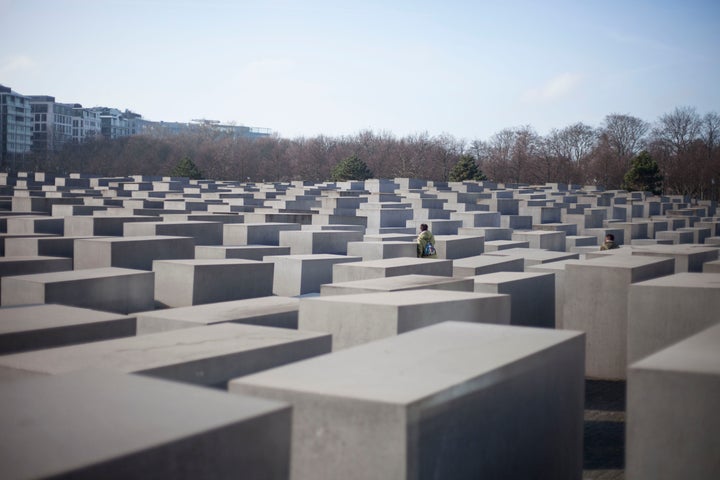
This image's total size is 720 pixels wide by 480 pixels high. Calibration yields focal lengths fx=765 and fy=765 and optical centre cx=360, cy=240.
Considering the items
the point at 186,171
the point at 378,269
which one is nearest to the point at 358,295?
the point at 378,269

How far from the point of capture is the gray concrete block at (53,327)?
217 inches

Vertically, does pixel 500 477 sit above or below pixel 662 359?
below

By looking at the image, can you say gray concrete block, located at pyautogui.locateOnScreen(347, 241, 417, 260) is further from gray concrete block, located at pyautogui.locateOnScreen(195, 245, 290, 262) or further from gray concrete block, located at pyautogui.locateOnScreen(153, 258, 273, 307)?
gray concrete block, located at pyautogui.locateOnScreen(153, 258, 273, 307)

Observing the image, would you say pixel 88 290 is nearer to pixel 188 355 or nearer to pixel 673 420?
pixel 188 355

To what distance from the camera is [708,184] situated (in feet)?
166

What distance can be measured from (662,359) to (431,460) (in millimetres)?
1370

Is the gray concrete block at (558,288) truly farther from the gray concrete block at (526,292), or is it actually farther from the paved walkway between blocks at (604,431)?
the paved walkway between blocks at (604,431)

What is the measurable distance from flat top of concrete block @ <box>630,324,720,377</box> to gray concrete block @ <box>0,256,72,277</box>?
26.8ft

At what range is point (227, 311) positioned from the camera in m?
7.10

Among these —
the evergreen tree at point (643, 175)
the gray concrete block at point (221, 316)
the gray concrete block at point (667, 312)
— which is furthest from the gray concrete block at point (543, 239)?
the evergreen tree at point (643, 175)

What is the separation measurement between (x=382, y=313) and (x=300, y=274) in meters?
4.85

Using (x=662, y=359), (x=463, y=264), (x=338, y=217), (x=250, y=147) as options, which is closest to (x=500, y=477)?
(x=662, y=359)

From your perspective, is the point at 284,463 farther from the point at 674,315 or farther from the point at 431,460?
the point at 674,315

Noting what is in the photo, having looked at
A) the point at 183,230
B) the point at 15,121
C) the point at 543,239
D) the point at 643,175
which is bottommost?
the point at 543,239
